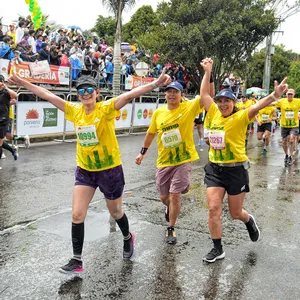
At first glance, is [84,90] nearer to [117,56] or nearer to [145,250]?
[145,250]

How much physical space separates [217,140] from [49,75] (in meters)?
11.4

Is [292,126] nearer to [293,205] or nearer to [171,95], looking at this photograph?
[293,205]

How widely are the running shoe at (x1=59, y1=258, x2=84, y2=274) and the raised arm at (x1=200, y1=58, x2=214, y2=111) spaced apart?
2264 millimetres

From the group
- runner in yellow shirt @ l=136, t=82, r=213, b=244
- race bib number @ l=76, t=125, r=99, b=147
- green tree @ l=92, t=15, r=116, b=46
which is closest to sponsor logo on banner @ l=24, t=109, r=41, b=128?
runner in yellow shirt @ l=136, t=82, r=213, b=244

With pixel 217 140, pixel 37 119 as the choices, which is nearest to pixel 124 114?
pixel 37 119

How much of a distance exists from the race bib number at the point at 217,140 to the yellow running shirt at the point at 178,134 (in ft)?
1.76

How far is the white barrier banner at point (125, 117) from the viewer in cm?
1772

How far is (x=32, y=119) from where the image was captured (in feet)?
44.3

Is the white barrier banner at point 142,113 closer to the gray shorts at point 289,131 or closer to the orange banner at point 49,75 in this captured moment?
the orange banner at point 49,75

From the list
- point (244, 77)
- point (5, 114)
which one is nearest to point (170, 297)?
point (5, 114)

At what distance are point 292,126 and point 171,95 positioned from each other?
6.96 m

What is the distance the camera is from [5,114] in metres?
9.03

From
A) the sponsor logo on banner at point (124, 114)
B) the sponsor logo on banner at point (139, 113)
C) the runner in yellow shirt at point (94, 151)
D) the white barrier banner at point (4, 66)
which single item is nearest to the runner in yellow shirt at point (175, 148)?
the runner in yellow shirt at point (94, 151)

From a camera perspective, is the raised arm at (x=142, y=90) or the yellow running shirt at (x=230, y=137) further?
the yellow running shirt at (x=230, y=137)
